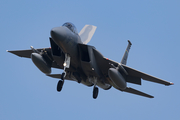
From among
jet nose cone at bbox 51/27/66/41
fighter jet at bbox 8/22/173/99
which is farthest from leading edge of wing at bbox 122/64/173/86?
jet nose cone at bbox 51/27/66/41

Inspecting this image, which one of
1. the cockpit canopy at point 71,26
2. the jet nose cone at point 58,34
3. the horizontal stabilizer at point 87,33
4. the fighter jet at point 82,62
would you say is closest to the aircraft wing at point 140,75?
the fighter jet at point 82,62

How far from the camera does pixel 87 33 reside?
53.3 ft

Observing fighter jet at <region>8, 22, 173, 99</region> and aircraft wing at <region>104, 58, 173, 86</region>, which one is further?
aircraft wing at <region>104, 58, 173, 86</region>

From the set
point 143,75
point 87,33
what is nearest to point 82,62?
point 87,33

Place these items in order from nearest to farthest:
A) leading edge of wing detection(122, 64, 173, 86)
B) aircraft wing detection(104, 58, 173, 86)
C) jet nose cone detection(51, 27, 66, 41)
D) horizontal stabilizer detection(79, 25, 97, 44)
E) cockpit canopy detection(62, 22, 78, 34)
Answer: jet nose cone detection(51, 27, 66, 41) < cockpit canopy detection(62, 22, 78, 34) < aircraft wing detection(104, 58, 173, 86) < leading edge of wing detection(122, 64, 173, 86) < horizontal stabilizer detection(79, 25, 97, 44)

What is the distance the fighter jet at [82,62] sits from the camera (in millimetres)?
13416

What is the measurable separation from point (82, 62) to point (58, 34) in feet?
7.69

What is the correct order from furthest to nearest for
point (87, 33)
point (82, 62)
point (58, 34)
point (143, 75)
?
point (87, 33), point (143, 75), point (82, 62), point (58, 34)

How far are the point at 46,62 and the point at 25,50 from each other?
2449 mm

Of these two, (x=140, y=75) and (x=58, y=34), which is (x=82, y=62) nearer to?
(x=58, y=34)

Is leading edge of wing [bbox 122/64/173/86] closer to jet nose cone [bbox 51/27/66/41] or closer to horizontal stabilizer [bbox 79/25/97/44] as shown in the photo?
horizontal stabilizer [bbox 79/25/97/44]

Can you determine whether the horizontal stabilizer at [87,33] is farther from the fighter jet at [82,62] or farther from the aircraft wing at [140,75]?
the aircraft wing at [140,75]

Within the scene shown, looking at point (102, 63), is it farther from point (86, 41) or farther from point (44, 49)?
point (44, 49)

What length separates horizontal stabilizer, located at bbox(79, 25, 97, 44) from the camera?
52.6 ft
